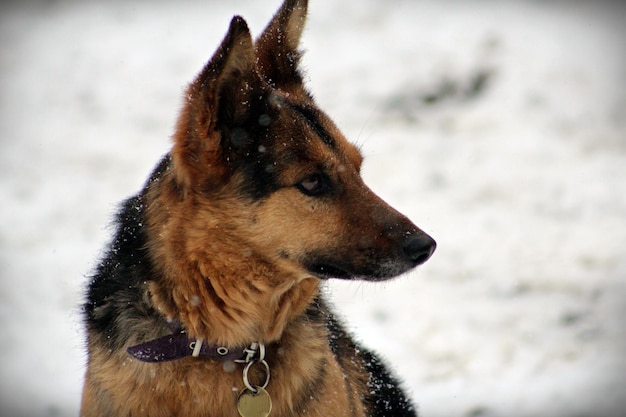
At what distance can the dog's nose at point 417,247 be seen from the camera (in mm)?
3375

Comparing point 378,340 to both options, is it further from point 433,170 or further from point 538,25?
point 538,25

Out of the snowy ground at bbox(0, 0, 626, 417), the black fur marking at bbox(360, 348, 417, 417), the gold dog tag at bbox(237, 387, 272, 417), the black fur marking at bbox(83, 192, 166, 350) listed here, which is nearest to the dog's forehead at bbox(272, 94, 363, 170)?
the black fur marking at bbox(83, 192, 166, 350)

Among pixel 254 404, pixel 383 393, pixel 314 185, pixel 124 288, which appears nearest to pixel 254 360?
pixel 254 404

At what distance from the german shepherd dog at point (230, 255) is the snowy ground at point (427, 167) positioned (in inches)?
93.0

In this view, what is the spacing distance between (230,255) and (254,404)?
72cm

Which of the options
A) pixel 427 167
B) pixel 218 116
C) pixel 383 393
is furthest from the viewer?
pixel 427 167

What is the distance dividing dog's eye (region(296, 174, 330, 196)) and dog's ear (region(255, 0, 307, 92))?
0.72 meters

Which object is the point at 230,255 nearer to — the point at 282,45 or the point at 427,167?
the point at 282,45

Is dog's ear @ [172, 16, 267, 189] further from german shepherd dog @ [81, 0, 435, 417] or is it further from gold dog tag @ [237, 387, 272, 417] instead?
gold dog tag @ [237, 387, 272, 417]

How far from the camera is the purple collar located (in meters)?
Result: 3.31

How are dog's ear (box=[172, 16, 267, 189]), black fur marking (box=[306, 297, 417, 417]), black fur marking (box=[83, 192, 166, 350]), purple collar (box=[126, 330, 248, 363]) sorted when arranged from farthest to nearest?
black fur marking (box=[306, 297, 417, 417]) → black fur marking (box=[83, 192, 166, 350]) → purple collar (box=[126, 330, 248, 363]) → dog's ear (box=[172, 16, 267, 189])

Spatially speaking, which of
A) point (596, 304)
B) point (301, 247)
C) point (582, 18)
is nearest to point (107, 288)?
point (301, 247)

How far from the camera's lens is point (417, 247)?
337 centimetres

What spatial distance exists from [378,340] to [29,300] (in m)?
3.12
